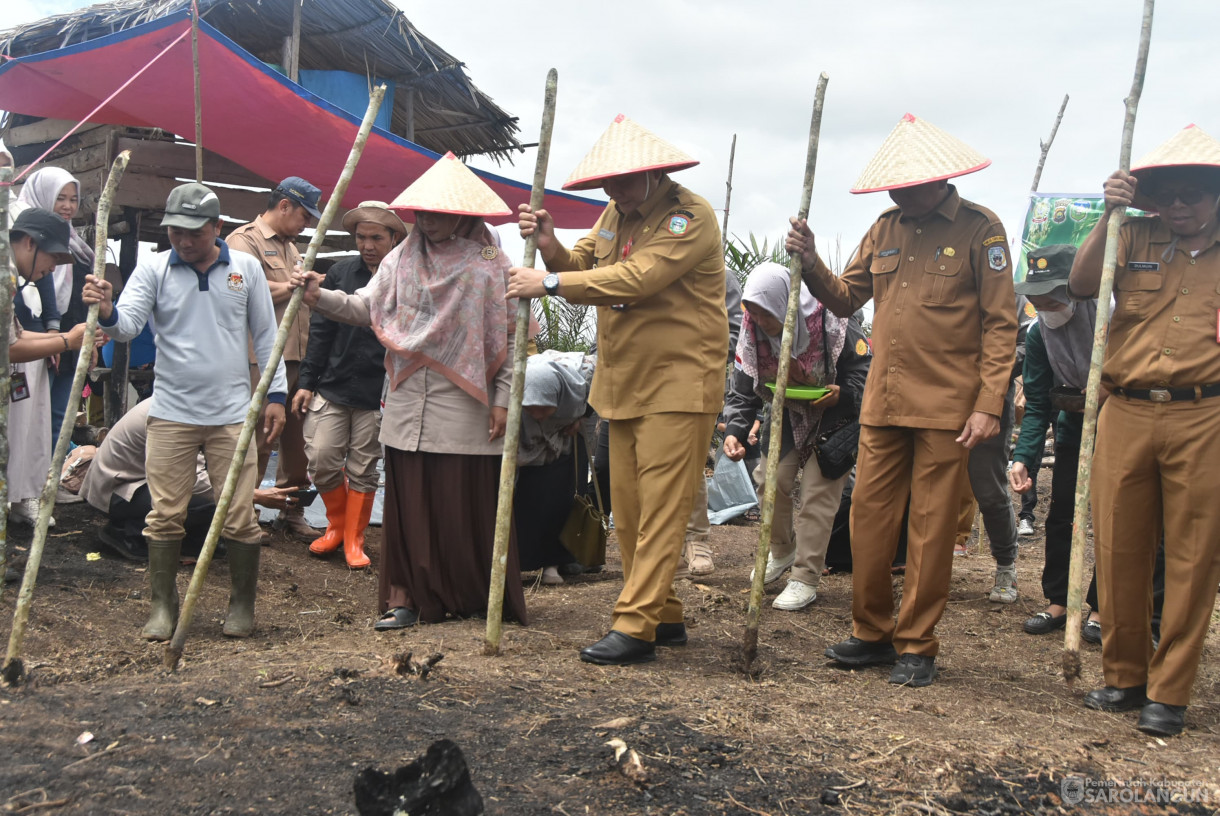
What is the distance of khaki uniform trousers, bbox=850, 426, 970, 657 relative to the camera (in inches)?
149

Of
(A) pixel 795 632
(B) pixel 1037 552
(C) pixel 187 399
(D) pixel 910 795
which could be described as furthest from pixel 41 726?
(B) pixel 1037 552

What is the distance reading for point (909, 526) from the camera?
3.84m

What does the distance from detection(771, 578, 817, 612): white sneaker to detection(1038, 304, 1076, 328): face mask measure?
1740 millimetres

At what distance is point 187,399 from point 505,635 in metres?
1.59

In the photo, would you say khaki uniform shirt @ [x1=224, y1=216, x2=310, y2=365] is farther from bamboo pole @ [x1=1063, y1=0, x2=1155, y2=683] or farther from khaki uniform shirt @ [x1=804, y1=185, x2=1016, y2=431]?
bamboo pole @ [x1=1063, y1=0, x2=1155, y2=683]

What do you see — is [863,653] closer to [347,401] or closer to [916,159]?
[916,159]

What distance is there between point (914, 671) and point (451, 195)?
257 centimetres

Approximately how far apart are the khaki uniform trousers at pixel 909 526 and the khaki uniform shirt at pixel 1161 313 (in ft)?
2.11

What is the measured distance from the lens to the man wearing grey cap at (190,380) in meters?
4.22

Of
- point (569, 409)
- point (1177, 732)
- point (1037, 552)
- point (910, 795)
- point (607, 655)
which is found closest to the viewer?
point (910, 795)

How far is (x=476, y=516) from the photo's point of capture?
4.58 meters

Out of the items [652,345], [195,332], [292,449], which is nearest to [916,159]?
[652,345]

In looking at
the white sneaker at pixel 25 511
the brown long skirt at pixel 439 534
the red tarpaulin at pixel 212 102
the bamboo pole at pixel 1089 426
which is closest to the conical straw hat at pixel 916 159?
the bamboo pole at pixel 1089 426

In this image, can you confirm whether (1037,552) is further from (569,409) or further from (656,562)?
(656,562)
